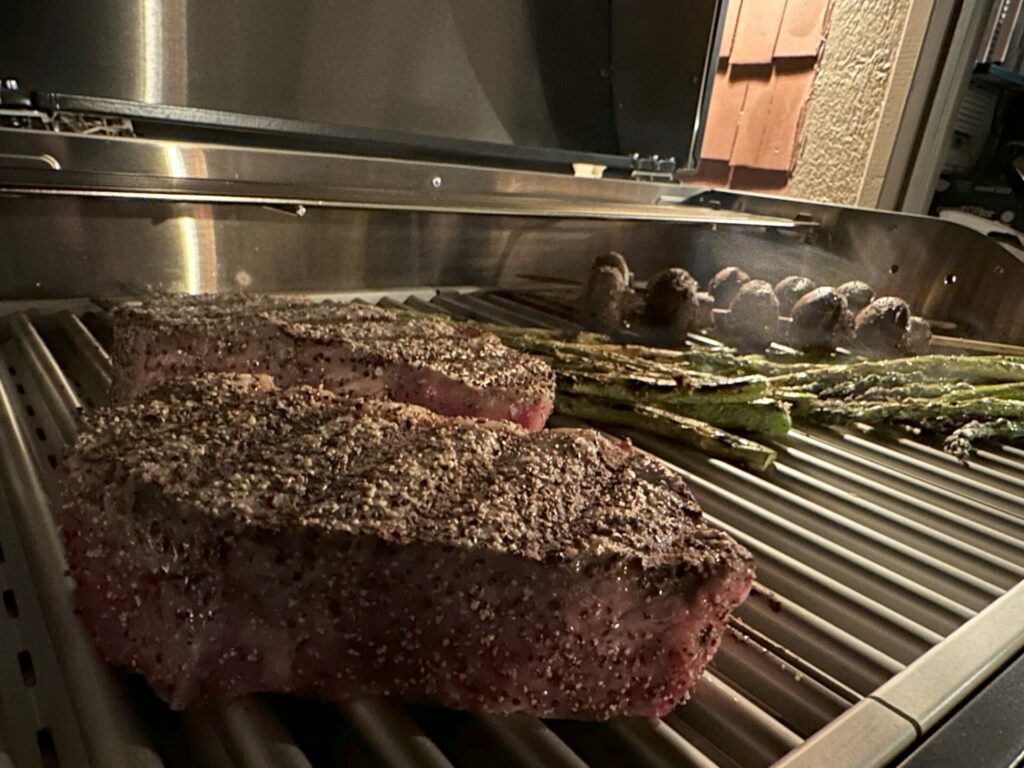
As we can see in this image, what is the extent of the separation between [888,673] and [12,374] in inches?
80.9

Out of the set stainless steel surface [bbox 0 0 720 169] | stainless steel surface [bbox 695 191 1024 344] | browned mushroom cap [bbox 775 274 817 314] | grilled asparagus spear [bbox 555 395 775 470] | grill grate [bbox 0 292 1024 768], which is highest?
stainless steel surface [bbox 0 0 720 169]

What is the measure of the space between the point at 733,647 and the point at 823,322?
1.96 meters

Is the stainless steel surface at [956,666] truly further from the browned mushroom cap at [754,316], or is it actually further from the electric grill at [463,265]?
the browned mushroom cap at [754,316]

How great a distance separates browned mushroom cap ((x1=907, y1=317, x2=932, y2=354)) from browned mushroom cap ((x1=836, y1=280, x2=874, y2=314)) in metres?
0.21

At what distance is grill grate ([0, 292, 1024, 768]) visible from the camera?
960mm

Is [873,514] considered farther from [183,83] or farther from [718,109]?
[718,109]

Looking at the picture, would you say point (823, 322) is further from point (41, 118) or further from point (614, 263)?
point (41, 118)

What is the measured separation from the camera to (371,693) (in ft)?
3.47

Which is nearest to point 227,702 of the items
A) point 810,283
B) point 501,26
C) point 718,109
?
point 810,283

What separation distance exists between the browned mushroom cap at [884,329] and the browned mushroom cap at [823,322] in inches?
2.5

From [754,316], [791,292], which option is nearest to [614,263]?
[754,316]

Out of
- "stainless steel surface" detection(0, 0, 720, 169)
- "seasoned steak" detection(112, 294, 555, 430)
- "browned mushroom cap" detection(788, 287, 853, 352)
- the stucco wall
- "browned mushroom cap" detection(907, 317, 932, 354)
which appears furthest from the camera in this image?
the stucco wall

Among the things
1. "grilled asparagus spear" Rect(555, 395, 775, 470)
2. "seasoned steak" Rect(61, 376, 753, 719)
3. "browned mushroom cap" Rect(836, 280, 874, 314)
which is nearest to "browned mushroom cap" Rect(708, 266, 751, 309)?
"browned mushroom cap" Rect(836, 280, 874, 314)

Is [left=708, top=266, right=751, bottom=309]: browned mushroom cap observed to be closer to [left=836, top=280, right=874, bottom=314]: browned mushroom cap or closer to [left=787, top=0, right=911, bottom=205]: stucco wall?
[left=836, top=280, right=874, bottom=314]: browned mushroom cap
